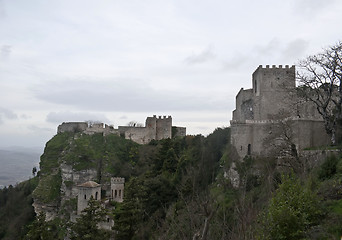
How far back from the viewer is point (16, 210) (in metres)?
41.7

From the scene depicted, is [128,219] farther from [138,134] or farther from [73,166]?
[138,134]

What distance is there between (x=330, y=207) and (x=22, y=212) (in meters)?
42.1

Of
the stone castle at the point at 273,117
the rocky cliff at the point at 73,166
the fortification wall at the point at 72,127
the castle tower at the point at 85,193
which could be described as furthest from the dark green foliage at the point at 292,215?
the fortification wall at the point at 72,127

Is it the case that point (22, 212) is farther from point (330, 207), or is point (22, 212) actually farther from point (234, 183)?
point (330, 207)

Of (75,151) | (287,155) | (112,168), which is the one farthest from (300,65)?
(75,151)

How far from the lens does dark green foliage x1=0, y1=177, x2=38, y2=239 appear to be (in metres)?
37.1

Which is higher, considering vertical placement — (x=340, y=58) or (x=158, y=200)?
(x=340, y=58)

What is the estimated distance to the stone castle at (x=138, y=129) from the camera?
45.3 m

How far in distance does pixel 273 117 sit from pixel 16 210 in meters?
39.7

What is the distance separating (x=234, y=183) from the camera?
20.2m

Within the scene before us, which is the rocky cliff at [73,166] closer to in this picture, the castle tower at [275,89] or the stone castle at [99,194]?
the stone castle at [99,194]

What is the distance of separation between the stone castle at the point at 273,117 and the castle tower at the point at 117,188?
17.8 m

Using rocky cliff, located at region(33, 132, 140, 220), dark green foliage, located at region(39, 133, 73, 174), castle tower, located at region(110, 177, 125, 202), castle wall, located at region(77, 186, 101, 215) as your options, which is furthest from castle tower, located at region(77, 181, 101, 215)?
dark green foliage, located at region(39, 133, 73, 174)

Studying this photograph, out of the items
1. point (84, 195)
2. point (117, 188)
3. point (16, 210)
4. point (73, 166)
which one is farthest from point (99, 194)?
point (16, 210)
